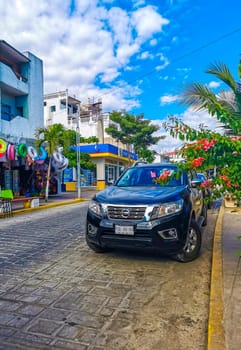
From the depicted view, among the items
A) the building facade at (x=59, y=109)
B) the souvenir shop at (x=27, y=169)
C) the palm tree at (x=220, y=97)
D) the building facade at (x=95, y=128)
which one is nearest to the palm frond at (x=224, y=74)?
the palm tree at (x=220, y=97)

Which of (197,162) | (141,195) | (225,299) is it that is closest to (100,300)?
(225,299)

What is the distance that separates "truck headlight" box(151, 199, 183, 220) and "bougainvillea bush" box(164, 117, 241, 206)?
110 centimetres

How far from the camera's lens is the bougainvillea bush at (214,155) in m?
2.97

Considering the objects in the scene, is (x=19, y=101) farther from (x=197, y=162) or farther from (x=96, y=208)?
(x=197, y=162)

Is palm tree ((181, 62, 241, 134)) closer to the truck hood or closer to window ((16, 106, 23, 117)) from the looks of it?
the truck hood

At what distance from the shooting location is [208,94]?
4219mm

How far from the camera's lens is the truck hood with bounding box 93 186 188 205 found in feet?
14.5

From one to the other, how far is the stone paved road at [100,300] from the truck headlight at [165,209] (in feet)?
2.94

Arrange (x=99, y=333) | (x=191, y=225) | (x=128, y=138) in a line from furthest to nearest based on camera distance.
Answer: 1. (x=128, y=138)
2. (x=191, y=225)
3. (x=99, y=333)

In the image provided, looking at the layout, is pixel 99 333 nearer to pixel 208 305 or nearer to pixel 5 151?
pixel 208 305

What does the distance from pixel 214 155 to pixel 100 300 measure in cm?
216

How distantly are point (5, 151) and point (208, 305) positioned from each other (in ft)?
37.0

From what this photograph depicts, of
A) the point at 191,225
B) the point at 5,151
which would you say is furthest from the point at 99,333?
the point at 5,151

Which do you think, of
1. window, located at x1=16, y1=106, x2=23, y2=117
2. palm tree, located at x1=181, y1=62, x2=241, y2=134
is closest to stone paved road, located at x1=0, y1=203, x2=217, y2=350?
palm tree, located at x1=181, y1=62, x2=241, y2=134
